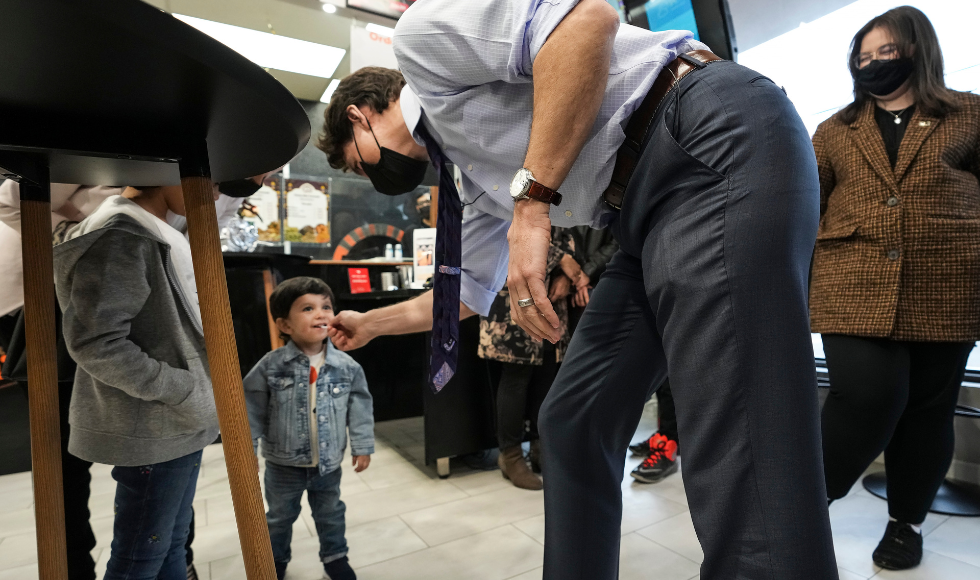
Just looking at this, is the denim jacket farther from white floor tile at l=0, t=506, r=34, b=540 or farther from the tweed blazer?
the tweed blazer

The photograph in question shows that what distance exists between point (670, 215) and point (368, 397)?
118 cm

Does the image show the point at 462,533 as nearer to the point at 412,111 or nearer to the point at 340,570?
the point at 340,570

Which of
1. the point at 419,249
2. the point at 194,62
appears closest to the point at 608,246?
the point at 419,249

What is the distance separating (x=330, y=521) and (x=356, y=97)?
1059mm

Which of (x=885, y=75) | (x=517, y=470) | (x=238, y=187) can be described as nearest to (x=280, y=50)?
(x=238, y=187)

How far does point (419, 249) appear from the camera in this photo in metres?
2.74

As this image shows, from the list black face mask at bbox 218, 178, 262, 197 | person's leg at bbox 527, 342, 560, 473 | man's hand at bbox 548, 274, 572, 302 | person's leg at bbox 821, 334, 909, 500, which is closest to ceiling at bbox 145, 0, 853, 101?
man's hand at bbox 548, 274, 572, 302

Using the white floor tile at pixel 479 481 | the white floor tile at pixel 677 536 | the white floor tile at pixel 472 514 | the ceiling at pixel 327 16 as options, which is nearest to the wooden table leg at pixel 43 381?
the white floor tile at pixel 472 514

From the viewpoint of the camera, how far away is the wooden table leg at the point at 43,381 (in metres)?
0.62

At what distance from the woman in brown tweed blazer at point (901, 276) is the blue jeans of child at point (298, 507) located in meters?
1.30

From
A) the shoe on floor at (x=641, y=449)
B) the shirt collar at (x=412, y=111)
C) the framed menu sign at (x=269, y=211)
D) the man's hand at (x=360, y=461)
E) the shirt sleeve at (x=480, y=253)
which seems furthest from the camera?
the framed menu sign at (x=269, y=211)

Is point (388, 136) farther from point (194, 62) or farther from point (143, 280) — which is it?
point (194, 62)

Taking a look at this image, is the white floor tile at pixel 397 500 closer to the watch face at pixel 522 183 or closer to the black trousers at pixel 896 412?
the black trousers at pixel 896 412

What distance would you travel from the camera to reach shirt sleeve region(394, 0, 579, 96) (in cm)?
65
